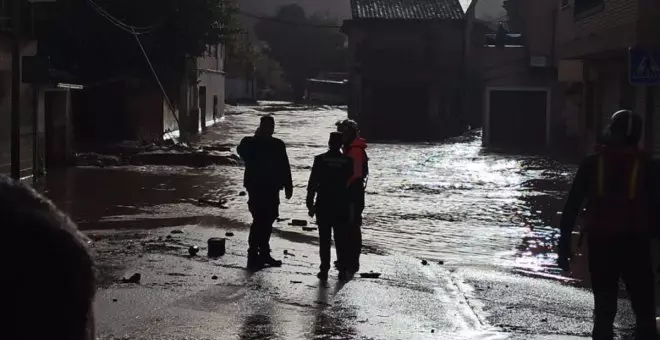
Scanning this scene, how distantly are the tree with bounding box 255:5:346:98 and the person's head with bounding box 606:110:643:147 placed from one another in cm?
8827

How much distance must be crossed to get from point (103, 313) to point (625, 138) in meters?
4.26

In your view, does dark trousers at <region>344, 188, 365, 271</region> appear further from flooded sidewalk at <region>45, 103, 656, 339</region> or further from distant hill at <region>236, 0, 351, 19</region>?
distant hill at <region>236, 0, 351, 19</region>

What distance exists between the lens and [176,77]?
114 ft

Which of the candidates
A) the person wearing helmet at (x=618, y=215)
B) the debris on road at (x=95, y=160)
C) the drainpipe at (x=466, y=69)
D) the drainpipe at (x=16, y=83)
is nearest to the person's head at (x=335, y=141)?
the person wearing helmet at (x=618, y=215)

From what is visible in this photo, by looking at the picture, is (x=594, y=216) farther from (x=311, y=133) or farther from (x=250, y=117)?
(x=250, y=117)

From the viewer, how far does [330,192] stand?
10500mm

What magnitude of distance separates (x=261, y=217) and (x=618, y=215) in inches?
194

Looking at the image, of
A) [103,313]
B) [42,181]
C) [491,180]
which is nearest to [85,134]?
[42,181]

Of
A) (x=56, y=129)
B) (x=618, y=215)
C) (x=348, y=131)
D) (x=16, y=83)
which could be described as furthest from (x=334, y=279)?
(x=56, y=129)

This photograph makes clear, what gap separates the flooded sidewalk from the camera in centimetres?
812

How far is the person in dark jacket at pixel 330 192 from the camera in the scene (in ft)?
34.4

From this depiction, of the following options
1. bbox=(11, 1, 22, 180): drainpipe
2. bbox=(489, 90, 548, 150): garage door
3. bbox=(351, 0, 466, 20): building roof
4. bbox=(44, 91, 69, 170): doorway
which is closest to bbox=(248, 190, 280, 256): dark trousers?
bbox=(11, 1, 22, 180): drainpipe

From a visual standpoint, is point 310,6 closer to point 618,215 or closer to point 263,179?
point 263,179

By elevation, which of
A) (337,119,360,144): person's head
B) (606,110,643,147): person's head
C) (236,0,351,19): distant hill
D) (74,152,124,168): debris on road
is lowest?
(74,152,124,168): debris on road
